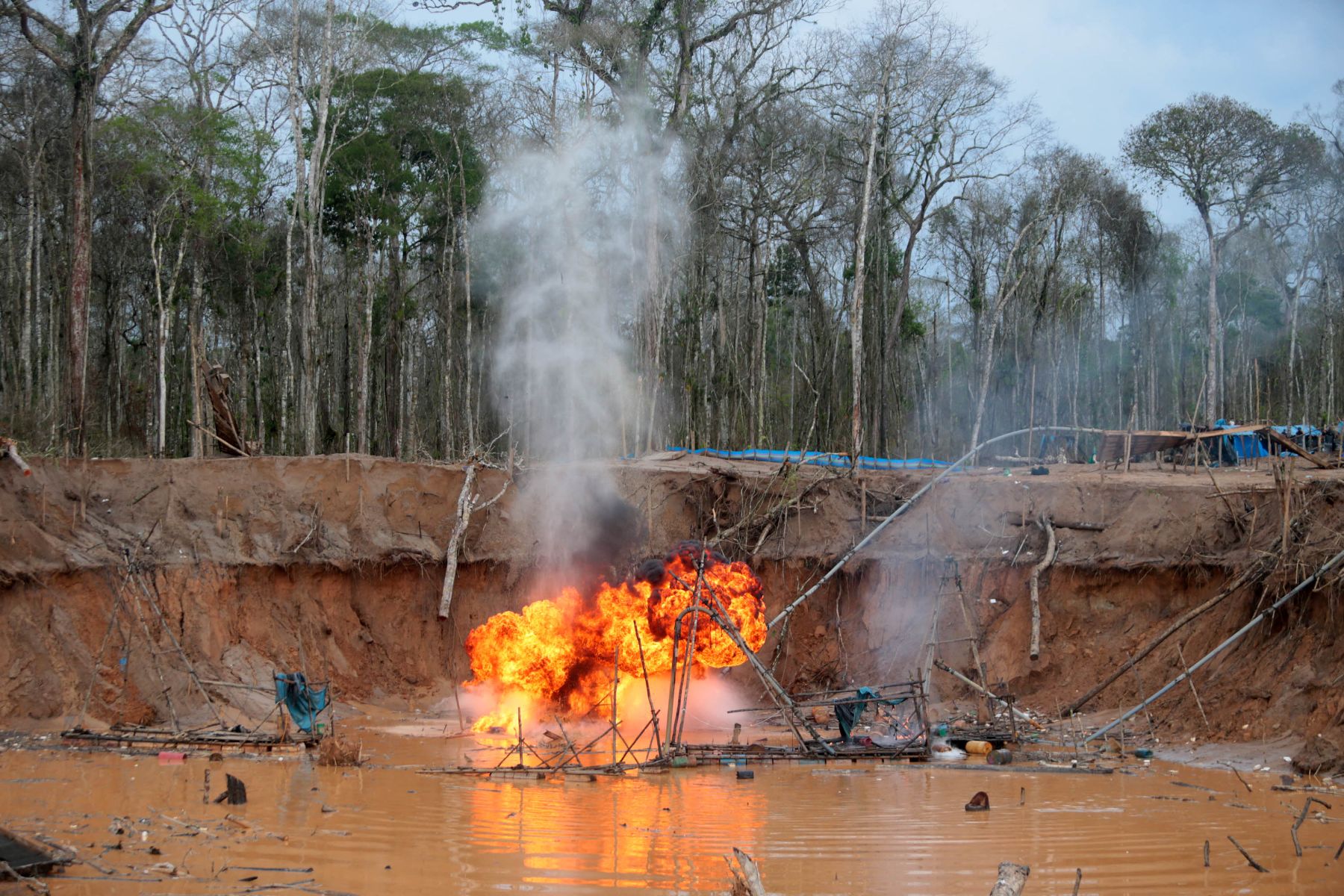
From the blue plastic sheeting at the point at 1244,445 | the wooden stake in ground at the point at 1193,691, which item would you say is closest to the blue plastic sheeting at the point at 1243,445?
the blue plastic sheeting at the point at 1244,445

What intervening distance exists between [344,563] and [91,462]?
15.3 ft

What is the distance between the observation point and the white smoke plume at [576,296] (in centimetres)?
2297

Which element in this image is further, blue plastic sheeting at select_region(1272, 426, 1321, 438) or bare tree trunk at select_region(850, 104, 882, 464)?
blue plastic sheeting at select_region(1272, 426, 1321, 438)

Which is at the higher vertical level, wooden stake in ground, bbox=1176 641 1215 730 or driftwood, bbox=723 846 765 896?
driftwood, bbox=723 846 765 896

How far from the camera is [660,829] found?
10.7 meters

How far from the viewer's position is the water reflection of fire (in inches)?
719

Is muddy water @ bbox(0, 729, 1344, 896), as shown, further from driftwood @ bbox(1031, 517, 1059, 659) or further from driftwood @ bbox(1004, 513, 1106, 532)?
driftwood @ bbox(1004, 513, 1106, 532)

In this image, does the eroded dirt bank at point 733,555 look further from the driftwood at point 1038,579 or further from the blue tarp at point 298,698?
the blue tarp at point 298,698

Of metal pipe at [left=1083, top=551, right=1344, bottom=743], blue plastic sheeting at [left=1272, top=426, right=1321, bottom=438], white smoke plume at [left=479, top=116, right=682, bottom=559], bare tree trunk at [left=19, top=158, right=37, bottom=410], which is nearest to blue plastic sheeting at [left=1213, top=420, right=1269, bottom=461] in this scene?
blue plastic sheeting at [left=1272, top=426, right=1321, bottom=438]

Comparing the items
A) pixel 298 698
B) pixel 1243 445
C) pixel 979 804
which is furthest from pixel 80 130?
pixel 1243 445

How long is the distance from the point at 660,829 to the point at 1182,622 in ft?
37.1

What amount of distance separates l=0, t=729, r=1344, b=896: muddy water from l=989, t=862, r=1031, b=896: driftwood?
215cm

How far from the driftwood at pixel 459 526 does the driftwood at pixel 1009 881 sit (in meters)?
15.6

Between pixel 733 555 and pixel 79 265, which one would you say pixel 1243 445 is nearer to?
pixel 733 555
